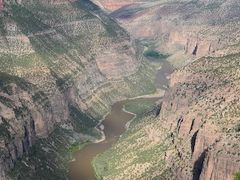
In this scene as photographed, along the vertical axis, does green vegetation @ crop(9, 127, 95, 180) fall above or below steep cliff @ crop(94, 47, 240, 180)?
below

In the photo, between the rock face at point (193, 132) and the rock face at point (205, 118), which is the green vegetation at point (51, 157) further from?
the rock face at point (205, 118)

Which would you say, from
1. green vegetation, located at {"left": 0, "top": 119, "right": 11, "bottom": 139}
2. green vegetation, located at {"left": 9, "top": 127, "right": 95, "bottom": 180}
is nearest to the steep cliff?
green vegetation, located at {"left": 9, "top": 127, "right": 95, "bottom": 180}

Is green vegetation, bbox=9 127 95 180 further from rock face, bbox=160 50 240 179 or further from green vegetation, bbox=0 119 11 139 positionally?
rock face, bbox=160 50 240 179

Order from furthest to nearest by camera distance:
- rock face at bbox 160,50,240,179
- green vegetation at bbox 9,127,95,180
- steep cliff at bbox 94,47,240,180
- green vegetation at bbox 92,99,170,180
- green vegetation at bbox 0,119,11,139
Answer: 1. green vegetation at bbox 9,127,95,180
2. green vegetation at bbox 0,119,11,139
3. green vegetation at bbox 92,99,170,180
4. steep cliff at bbox 94,47,240,180
5. rock face at bbox 160,50,240,179

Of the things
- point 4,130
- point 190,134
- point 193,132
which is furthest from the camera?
point 4,130

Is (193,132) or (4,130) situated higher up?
(193,132)

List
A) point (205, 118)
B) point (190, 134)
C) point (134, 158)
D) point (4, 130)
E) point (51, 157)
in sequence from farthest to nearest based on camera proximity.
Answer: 1. point (51, 157)
2. point (134, 158)
3. point (4, 130)
4. point (190, 134)
5. point (205, 118)

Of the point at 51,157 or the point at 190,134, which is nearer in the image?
the point at 190,134

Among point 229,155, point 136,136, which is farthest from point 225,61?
point 229,155

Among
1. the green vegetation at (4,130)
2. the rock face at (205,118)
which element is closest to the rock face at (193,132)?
the rock face at (205,118)

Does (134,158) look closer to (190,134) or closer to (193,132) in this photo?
(190,134)

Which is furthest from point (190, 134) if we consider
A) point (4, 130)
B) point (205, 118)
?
point (4, 130)
